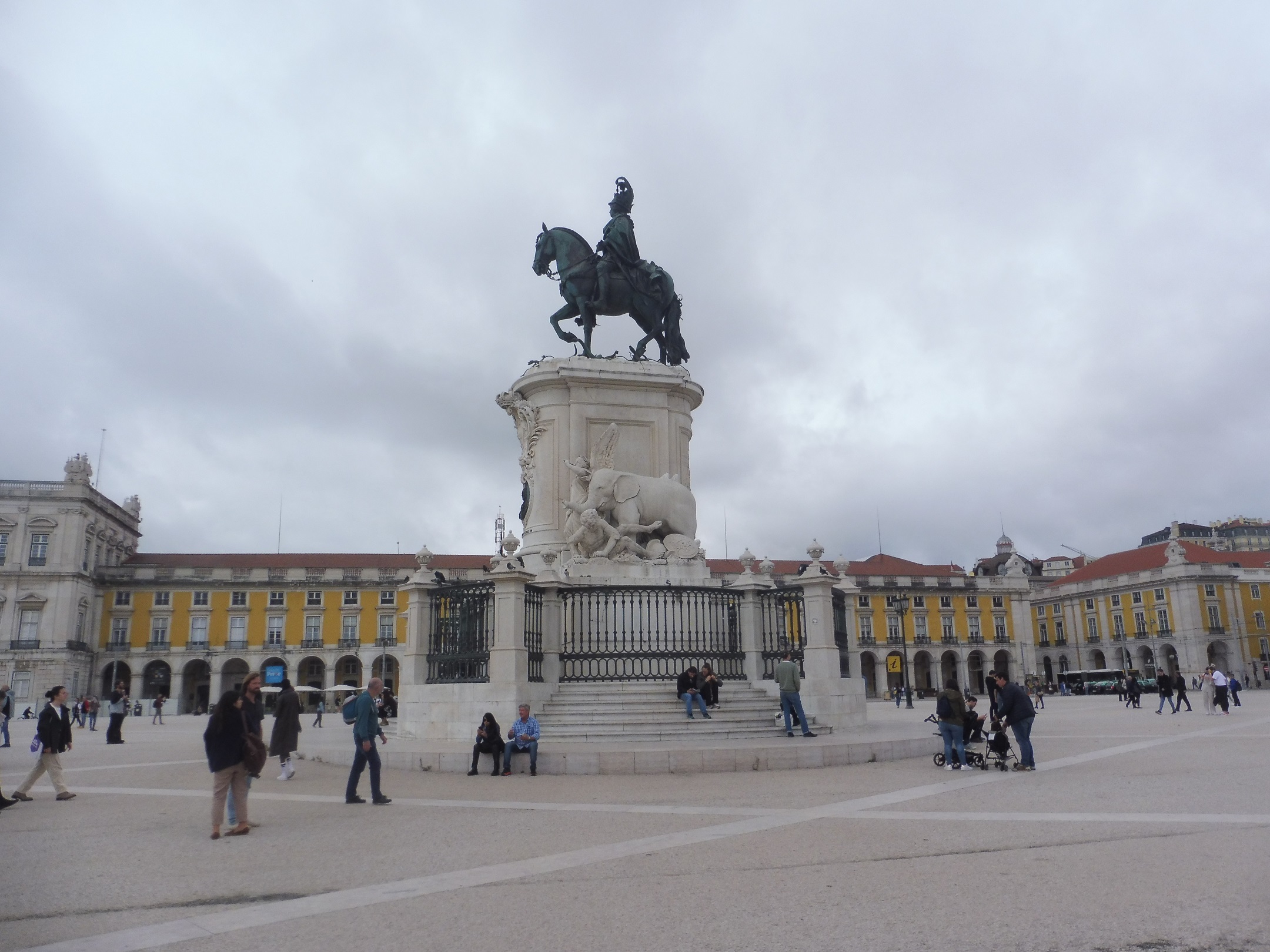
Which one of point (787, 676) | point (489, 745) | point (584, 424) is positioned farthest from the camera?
point (584, 424)

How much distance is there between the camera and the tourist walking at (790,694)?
40.2 ft

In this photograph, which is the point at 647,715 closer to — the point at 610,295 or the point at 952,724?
the point at 952,724

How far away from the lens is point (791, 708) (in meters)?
12.4

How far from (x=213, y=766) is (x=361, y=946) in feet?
12.3

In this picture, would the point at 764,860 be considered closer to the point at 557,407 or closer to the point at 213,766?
the point at 213,766

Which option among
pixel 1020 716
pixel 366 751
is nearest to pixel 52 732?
pixel 366 751

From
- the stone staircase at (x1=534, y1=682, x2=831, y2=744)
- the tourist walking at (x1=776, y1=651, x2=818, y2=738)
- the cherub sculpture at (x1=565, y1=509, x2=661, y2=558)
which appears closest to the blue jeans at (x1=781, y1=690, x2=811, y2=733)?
the tourist walking at (x1=776, y1=651, x2=818, y2=738)

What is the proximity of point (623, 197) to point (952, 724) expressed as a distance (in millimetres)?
11676

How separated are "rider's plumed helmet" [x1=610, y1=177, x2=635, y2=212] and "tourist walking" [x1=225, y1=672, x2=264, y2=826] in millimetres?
11938

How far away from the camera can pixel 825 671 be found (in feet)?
45.2

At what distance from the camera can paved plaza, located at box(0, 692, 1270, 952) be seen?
433 cm

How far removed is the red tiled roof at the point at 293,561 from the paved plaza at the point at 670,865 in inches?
2623

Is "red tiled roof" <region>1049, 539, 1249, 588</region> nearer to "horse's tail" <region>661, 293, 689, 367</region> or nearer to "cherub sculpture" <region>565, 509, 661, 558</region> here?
"horse's tail" <region>661, 293, 689, 367</region>

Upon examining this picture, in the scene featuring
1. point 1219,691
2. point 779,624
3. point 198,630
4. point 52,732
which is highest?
point 198,630
